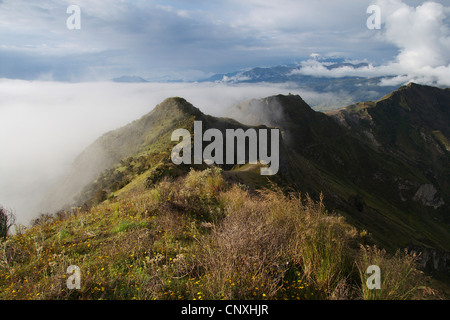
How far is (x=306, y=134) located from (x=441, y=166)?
119 meters

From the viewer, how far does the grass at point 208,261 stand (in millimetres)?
4566

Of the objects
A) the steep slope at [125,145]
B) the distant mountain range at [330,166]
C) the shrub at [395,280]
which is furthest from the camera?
the distant mountain range at [330,166]

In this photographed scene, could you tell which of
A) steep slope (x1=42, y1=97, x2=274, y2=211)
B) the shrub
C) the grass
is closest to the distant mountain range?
steep slope (x1=42, y1=97, x2=274, y2=211)

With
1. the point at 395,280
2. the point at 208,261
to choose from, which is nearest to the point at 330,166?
the point at 395,280

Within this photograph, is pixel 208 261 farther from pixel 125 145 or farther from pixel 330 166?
pixel 330 166

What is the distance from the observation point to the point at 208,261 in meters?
5.19

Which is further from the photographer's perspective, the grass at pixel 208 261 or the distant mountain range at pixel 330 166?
the distant mountain range at pixel 330 166

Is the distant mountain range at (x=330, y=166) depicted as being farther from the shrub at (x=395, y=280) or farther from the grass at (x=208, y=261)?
the shrub at (x=395, y=280)

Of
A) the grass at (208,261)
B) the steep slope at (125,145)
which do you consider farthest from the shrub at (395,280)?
the steep slope at (125,145)

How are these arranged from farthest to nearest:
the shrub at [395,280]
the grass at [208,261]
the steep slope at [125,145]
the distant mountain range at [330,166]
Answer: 1. the distant mountain range at [330,166]
2. the steep slope at [125,145]
3. the grass at [208,261]
4. the shrub at [395,280]

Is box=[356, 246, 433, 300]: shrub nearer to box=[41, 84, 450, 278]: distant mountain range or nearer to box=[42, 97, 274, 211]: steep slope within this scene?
box=[41, 84, 450, 278]: distant mountain range

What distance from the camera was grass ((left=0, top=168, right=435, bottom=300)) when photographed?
15.0 ft
